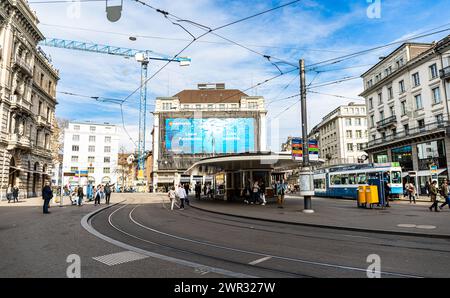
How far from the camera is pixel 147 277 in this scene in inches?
191

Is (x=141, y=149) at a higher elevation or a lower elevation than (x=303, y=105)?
higher

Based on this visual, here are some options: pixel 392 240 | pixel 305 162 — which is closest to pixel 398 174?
pixel 305 162

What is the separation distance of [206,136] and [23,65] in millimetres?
43709

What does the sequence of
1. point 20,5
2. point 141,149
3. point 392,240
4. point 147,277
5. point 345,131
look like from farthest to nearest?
point 141,149 → point 345,131 → point 20,5 → point 392,240 → point 147,277

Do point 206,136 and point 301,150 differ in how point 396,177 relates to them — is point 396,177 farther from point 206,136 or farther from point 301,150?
point 206,136

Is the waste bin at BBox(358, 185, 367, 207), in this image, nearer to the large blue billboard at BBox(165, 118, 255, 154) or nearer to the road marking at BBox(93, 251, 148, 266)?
the road marking at BBox(93, 251, 148, 266)

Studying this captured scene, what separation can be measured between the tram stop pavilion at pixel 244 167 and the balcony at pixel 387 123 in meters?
22.2

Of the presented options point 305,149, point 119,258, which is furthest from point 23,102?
point 119,258

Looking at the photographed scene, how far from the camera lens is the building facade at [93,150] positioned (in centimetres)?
8506

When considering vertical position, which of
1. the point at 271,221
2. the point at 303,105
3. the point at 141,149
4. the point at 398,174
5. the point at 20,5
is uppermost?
the point at 20,5

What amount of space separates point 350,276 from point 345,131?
70.2 metres

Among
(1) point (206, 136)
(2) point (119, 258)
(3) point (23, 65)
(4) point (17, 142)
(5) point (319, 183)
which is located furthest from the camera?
(1) point (206, 136)

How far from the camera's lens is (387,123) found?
1730 inches
